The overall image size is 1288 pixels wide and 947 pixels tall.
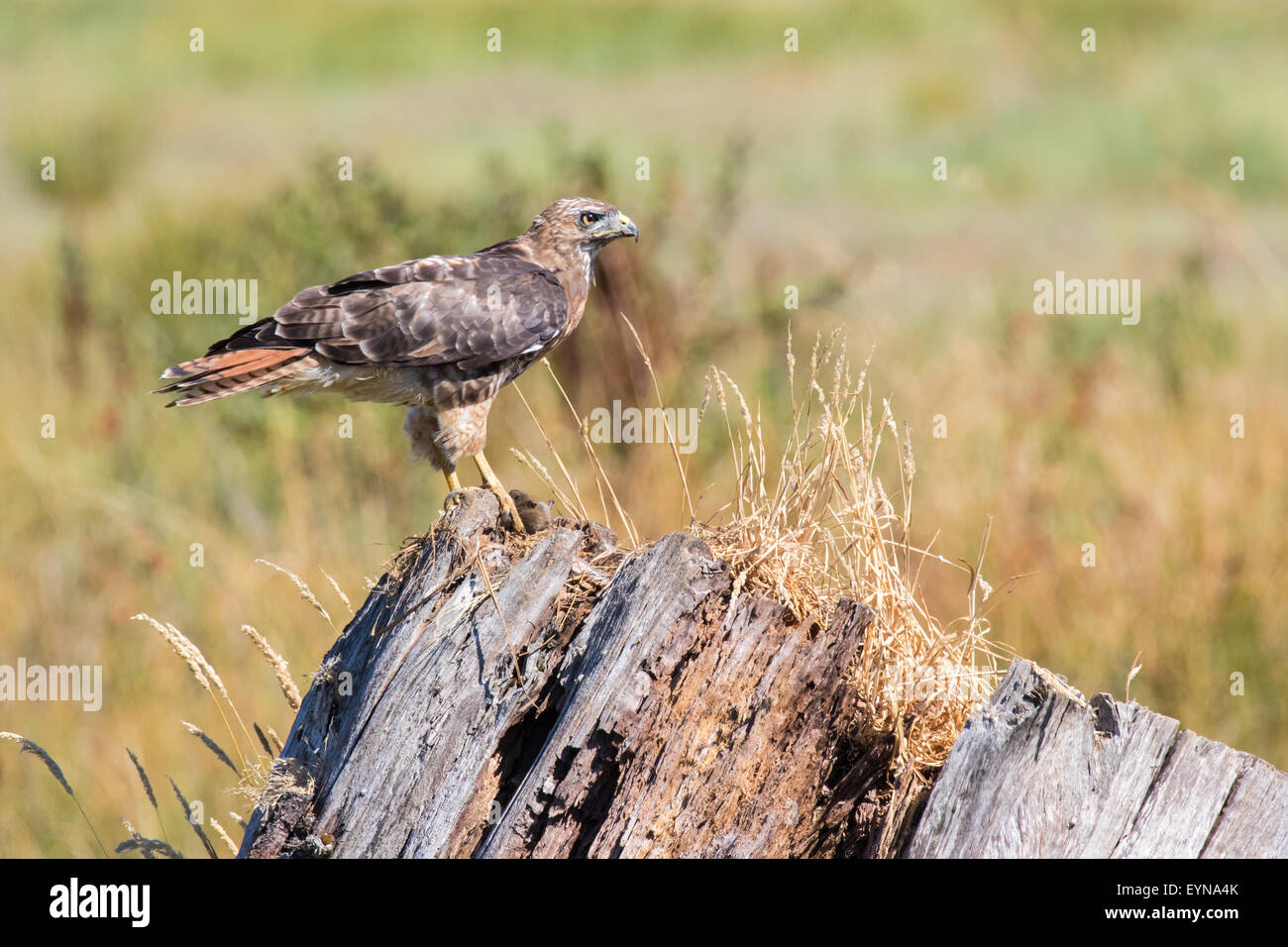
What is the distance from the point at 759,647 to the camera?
2.79 metres

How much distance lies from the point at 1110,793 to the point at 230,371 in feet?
10.2

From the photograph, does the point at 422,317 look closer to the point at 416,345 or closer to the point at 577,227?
the point at 416,345

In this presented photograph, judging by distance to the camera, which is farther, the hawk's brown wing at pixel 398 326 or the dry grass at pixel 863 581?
the hawk's brown wing at pixel 398 326

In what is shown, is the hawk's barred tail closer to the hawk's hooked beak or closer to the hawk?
the hawk

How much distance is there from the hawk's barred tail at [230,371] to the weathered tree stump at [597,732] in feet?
5.65

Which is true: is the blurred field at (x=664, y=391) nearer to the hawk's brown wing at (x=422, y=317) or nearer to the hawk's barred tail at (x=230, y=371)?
the hawk's brown wing at (x=422, y=317)

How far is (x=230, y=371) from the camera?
4352mm

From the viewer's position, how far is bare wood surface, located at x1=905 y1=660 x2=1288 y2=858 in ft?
8.25

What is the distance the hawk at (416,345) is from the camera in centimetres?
446

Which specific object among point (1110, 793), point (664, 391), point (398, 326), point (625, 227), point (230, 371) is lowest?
point (1110, 793)

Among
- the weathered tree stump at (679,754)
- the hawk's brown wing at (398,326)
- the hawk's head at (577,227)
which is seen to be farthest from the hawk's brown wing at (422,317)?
the weathered tree stump at (679,754)

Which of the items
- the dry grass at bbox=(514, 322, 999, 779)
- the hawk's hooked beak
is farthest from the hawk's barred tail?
the dry grass at bbox=(514, 322, 999, 779)

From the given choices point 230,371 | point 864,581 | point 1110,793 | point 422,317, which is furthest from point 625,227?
point 1110,793

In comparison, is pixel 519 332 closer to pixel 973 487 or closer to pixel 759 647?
pixel 759 647
